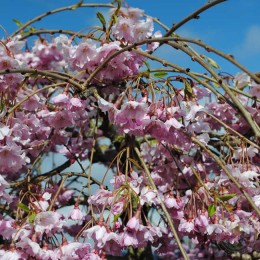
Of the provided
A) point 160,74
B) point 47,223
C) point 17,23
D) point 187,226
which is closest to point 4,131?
point 47,223

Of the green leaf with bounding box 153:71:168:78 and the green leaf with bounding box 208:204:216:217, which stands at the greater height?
the green leaf with bounding box 153:71:168:78

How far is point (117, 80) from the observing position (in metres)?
3.35

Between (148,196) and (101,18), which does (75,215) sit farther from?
(101,18)

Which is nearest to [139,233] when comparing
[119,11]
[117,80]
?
[117,80]

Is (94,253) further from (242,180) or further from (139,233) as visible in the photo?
(242,180)

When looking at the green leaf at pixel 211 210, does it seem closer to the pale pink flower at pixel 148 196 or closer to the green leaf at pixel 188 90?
the pale pink flower at pixel 148 196

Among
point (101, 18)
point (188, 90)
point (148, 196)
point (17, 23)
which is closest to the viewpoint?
point (148, 196)

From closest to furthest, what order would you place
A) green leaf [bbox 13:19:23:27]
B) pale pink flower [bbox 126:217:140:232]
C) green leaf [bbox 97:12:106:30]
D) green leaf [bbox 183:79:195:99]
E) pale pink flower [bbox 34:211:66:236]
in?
1. pale pink flower [bbox 126:217:140:232]
2. pale pink flower [bbox 34:211:66:236]
3. green leaf [bbox 183:79:195:99]
4. green leaf [bbox 97:12:106:30]
5. green leaf [bbox 13:19:23:27]

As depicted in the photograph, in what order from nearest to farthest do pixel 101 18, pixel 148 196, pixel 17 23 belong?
1. pixel 148 196
2. pixel 101 18
3. pixel 17 23

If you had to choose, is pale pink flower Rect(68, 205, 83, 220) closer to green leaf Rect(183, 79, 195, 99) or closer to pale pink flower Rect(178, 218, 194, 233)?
pale pink flower Rect(178, 218, 194, 233)

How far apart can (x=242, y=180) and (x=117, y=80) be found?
3.11 feet

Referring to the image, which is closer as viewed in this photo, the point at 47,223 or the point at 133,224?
the point at 133,224

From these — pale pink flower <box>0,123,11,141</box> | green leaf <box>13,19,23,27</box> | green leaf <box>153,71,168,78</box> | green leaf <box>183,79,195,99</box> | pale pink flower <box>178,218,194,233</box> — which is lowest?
pale pink flower <box>178,218,194,233</box>

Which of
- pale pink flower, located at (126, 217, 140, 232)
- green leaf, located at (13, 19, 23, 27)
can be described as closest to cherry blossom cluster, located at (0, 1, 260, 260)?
pale pink flower, located at (126, 217, 140, 232)
